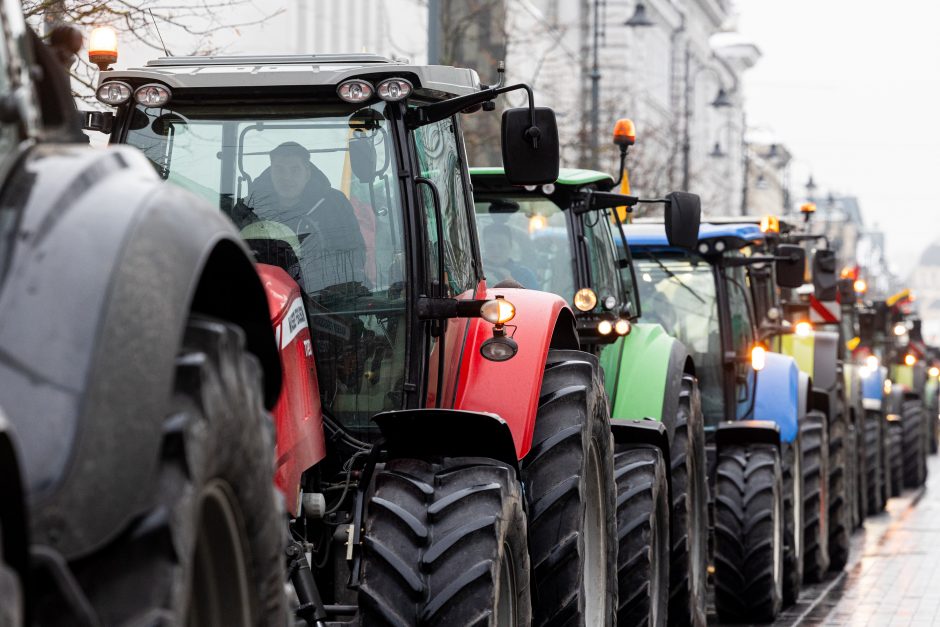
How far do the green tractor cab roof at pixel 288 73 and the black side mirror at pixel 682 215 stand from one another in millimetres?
3538

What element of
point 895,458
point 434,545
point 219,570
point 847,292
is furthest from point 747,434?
point 895,458

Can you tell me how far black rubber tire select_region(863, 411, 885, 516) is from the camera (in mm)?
20422

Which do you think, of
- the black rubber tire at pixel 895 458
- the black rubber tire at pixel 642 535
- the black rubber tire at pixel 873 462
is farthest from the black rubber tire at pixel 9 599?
the black rubber tire at pixel 895 458

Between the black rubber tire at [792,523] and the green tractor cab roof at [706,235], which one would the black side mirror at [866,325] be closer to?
the black rubber tire at [792,523]

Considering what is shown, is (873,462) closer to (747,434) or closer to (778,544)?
(778,544)

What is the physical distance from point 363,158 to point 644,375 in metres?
4.34

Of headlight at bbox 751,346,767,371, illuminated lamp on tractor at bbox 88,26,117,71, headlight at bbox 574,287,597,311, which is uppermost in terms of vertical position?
illuminated lamp on tractor at bbox 88,26,117,71

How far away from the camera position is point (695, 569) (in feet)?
32.4

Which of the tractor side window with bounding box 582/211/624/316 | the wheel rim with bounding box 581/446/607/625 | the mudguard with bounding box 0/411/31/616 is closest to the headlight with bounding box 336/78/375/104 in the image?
the wheel rim with bounding box 581/446/607/625

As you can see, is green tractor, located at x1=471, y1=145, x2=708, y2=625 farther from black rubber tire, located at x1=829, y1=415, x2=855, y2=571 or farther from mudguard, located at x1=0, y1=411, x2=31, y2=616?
mudguard, located at x1=0, y1=411, x2=31, y2=616

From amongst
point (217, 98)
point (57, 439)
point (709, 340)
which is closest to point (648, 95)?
point (709, 340)

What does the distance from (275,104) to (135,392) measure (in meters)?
3.35

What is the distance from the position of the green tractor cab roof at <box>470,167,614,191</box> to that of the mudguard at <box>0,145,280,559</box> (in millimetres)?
6826

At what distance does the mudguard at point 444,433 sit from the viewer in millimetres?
5578
